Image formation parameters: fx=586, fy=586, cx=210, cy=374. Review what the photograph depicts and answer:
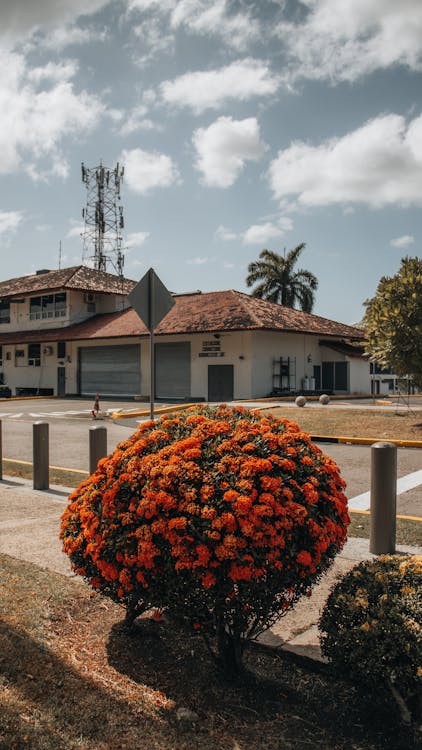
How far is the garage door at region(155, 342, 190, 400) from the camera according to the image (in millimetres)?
32312

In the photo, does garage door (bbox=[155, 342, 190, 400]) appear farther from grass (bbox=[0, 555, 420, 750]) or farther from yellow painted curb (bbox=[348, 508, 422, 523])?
grass (bbox=[0, 555, 420, 750])

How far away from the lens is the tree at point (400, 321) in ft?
53.1

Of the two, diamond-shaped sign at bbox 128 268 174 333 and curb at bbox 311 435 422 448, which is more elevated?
diamond-shaped sign at bbox 128 268 174 333

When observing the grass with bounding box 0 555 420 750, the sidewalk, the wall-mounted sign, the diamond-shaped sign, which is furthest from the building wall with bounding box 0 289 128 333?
the grass with bounding box 0 555 420 750

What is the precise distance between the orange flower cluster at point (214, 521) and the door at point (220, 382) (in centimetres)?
2709

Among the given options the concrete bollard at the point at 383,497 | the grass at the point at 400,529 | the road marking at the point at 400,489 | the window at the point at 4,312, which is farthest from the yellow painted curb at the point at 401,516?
the window at the point at 4,312

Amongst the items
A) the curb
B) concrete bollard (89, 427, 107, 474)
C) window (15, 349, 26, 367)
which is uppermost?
window (15, 349, 26, 367)

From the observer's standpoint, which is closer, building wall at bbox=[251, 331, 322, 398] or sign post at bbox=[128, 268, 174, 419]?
sign post at bbox=[128, 268, 174, 419]

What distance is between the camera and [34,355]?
130 feet

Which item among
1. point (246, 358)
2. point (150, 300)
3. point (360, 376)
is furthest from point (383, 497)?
point (360, 376)

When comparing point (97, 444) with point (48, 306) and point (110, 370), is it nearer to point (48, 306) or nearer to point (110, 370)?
point (110, 370)

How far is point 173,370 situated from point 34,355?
1192 cm

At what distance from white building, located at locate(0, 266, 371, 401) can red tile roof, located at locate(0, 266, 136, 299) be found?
0.11 metres

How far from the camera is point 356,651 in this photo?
9.10 feet
